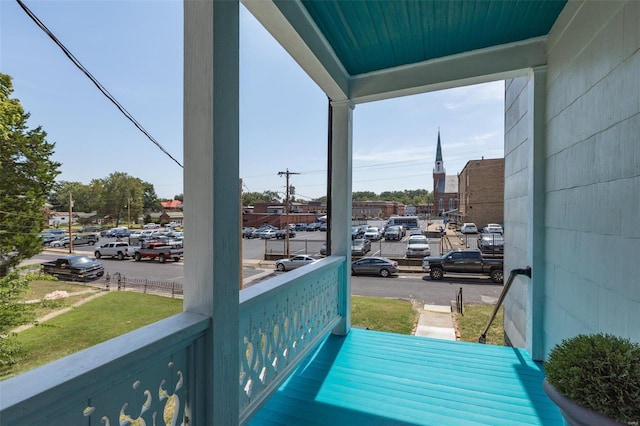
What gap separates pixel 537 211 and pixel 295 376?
207 cm

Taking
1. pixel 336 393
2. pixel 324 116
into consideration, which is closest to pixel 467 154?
pixel 324 116

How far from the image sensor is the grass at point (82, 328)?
337 centimetres

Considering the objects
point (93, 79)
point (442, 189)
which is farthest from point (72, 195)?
point (442, 189)

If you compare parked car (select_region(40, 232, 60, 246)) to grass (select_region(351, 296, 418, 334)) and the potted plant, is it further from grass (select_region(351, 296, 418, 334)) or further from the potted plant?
grass (select_region(351, 296, 418, 334))

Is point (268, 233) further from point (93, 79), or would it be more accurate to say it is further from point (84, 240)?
point (93, 79)

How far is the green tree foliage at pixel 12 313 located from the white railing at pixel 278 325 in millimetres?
3491

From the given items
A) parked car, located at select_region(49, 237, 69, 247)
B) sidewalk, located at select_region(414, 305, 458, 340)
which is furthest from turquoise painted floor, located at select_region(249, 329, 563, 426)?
sidewalk, located at select_region(414, 305, 458, 340)

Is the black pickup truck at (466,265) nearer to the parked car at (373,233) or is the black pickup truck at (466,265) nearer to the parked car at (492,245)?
the parked car at (492,245)

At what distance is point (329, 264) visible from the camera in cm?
231

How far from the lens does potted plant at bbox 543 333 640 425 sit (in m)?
0.74

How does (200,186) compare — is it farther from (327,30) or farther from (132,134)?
(327,30)

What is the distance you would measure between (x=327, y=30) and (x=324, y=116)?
966 millimetres

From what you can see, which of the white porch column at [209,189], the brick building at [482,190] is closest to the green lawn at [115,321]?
the white porch column at [209,189]

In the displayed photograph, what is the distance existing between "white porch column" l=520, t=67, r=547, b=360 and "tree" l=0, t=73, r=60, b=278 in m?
3.10
